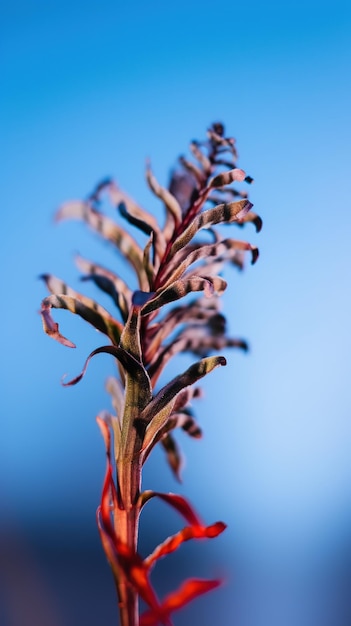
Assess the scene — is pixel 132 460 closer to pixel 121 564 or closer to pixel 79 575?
pixel 121 564

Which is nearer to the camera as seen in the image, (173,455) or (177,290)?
(177,290)

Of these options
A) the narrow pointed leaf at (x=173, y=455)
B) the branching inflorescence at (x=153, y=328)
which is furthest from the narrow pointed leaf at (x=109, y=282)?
the narrow pointed leaf at (x=173, y=455)

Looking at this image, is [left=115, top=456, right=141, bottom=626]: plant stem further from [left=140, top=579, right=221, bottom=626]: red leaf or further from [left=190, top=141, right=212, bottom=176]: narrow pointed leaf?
[left=190, top=141, right=212, bottom=176]: narrow pointed leaf

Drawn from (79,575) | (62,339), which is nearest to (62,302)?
(62,339)

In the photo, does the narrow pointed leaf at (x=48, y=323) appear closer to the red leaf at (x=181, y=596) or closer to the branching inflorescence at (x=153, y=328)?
the branching inflorescence at (x=153, y=328)

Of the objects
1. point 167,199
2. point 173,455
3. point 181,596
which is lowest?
point 181,596

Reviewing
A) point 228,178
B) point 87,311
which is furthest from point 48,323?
point 228,178

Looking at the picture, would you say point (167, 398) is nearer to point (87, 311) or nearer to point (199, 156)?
point (87, 311)

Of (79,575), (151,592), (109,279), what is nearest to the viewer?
(151,592)
